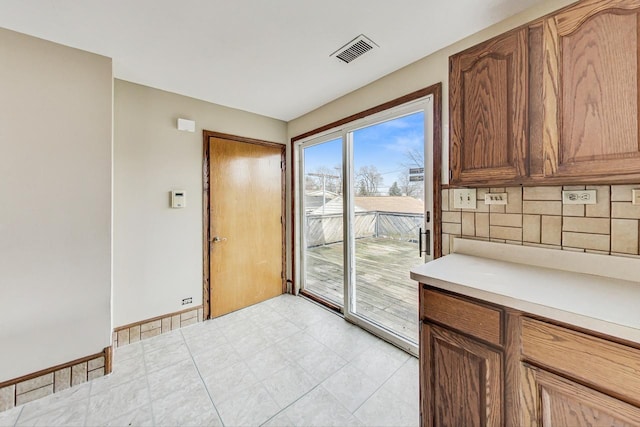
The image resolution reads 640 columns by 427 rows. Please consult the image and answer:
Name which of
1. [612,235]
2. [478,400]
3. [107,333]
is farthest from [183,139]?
[612,235]

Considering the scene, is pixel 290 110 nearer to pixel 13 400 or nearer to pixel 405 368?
pixel 405 368

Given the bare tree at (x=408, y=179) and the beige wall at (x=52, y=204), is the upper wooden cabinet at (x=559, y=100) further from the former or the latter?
the beige wall at (x=52, y=204)

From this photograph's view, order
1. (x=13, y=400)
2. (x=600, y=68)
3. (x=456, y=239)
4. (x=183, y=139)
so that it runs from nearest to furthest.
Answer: (x=600, y=68)
(x=13, y=400)
(x=456, y=239)
(x=183, y=139)

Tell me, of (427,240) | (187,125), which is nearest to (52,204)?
(187,125)

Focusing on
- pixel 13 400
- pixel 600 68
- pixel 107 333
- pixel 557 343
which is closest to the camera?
pixel 557 343

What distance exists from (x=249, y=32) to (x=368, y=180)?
152cm

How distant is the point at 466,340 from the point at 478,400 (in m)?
0.23

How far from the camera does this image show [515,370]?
90 centimetres

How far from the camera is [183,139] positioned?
2.46 m

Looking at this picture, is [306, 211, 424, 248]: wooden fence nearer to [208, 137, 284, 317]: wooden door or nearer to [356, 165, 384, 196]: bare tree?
[356, 165, 384, 196]: bare tree

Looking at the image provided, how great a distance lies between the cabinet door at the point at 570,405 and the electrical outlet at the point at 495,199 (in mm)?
913

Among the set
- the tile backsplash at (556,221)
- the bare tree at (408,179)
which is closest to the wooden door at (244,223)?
the bare tree at (408,179)

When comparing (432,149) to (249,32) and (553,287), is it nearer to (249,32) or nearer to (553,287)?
(553,287)

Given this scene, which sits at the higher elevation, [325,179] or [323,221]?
[325,179]
